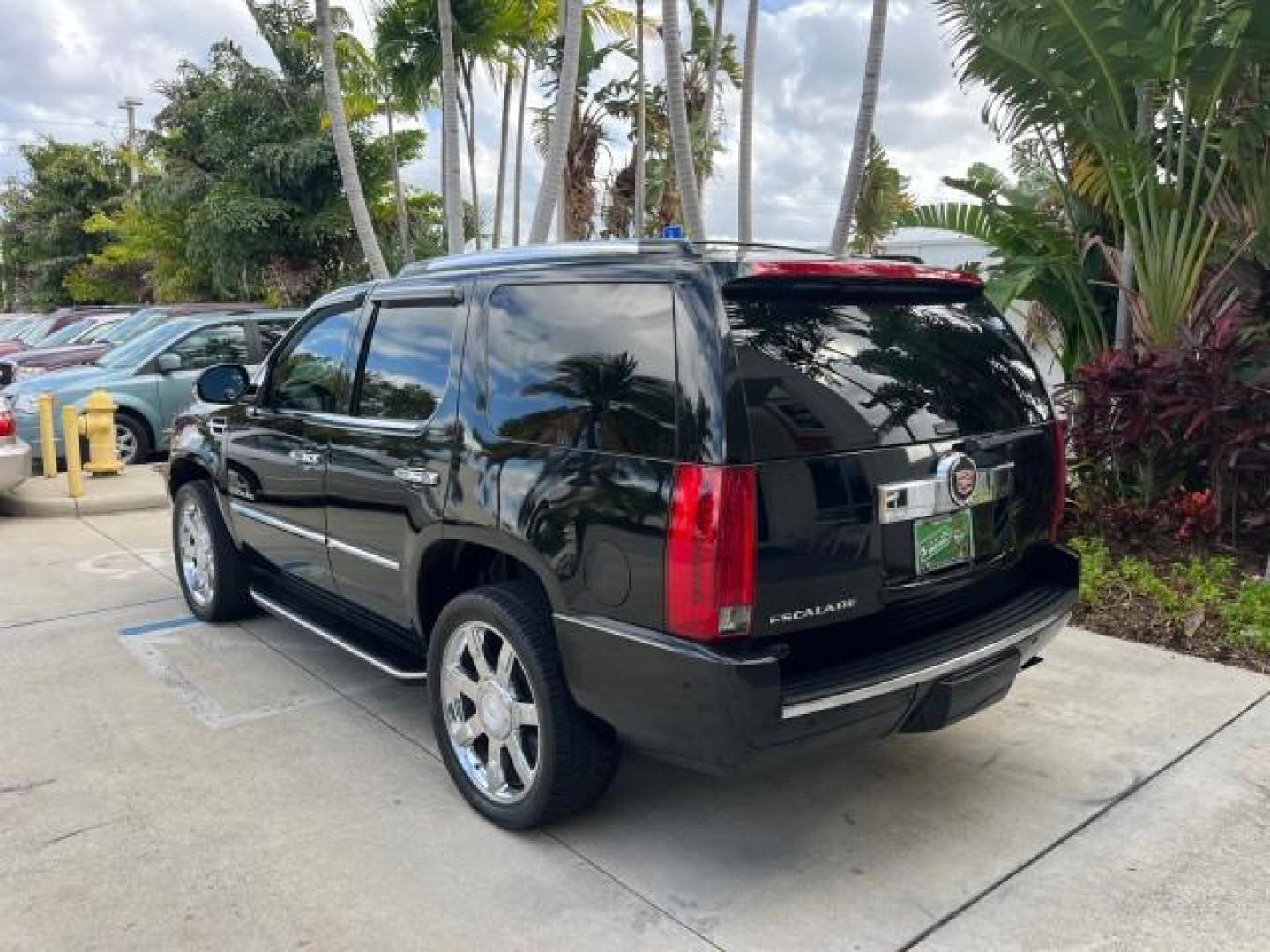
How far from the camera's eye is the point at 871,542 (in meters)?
2.76

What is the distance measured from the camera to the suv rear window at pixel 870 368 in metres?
2.67

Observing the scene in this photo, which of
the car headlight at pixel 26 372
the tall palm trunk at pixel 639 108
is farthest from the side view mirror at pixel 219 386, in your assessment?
the tall palm trunk at pixel 639 108

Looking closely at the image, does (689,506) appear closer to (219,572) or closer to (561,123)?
(219,572)

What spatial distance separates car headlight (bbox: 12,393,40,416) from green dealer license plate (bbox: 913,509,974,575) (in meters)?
9.86

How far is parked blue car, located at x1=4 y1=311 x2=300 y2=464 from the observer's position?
33.1ft

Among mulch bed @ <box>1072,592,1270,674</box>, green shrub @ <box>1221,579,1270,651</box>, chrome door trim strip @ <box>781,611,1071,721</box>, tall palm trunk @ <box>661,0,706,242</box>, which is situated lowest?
mulch bed @ <box>1072,592,1270,674</box>

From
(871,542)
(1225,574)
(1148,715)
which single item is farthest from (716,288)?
(1225,574)

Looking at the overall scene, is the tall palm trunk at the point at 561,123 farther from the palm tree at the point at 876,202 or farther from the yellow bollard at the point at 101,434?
the palm tree at the point at 876,202

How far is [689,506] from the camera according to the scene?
254 centimetres

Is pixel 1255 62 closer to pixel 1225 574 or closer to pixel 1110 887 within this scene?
pixel 1225 574

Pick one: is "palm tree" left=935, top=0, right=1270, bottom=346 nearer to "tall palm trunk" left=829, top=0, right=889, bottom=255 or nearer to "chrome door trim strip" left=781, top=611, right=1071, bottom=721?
"tall palm trunk" left=829, top=0, right=889, bottom=255

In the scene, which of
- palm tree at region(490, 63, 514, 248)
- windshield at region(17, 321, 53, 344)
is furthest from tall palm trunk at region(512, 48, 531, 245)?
windshield at region(17, 321, 53, 344)

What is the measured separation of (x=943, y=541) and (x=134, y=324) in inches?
546

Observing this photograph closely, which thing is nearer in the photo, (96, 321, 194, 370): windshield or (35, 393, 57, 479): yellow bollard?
(35, 393, 57, 479): yellow bollard
